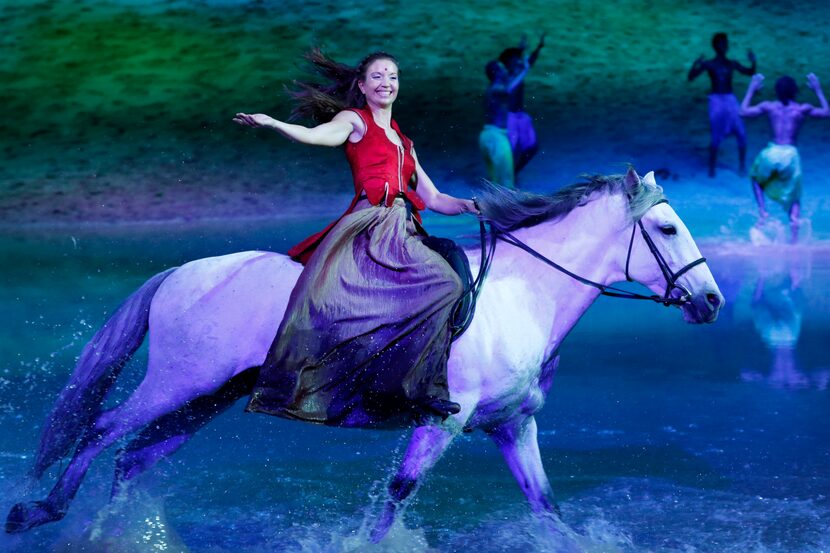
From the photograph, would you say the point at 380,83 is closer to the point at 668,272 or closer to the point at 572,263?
the point at 572,263

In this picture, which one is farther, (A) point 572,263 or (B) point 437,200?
(B) point 437,200

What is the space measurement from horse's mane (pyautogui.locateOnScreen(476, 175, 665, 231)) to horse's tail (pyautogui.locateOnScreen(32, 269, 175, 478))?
940 mm

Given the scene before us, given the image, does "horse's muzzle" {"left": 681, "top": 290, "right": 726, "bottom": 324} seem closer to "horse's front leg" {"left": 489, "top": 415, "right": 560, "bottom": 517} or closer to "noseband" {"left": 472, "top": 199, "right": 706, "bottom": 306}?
"noseband" {"left": 472, "top": 199, "right": 706, "bottom": 306}

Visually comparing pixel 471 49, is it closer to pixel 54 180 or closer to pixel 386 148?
pixel 54 180

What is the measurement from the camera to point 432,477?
4078 mm

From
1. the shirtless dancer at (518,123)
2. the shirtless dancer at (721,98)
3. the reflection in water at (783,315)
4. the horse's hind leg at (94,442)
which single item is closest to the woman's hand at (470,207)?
the horse's hind leg at (94,442)

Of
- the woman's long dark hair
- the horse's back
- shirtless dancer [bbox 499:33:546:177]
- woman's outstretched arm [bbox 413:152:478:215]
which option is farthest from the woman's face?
shirtless dancer [bbox 499:33:546:177]

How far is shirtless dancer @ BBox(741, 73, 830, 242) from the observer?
978 centimetres

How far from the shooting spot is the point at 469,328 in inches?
114

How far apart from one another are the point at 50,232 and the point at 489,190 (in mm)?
7517

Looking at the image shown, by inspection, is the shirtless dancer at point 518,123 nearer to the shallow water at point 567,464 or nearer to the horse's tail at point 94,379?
Result: the shallow water at point 567,464

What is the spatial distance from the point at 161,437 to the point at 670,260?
60.4 inches

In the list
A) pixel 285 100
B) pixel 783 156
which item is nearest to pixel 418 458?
pixel 783 156

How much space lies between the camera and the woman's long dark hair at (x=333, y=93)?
3.15 meters
